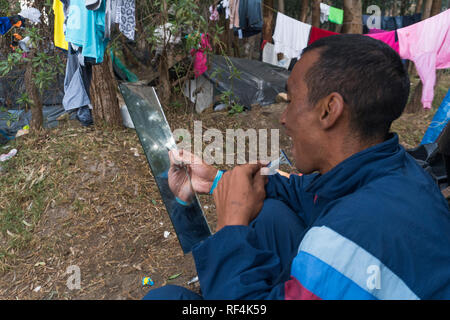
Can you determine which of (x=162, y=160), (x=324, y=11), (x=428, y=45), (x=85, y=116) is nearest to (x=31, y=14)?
(x=85, y=116)

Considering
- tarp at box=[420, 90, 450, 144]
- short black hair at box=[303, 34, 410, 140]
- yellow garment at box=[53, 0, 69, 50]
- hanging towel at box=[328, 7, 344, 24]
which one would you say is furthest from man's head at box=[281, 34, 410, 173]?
hanging towel at box=[328, 7, 344, 24]

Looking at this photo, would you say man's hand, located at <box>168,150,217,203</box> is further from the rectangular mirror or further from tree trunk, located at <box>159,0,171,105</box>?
tree trunk, located at <box>159,0,171,105</box>

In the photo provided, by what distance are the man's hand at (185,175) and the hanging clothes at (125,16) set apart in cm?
195

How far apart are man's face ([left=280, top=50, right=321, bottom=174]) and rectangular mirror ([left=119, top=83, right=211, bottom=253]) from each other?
2.47 feet

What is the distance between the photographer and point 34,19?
12.7ft

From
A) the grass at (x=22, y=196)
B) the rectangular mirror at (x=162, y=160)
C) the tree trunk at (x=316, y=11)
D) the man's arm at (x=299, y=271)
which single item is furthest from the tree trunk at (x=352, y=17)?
the man's arm at (x=299, y=271)

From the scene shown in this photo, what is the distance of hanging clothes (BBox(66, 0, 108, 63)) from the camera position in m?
3.14

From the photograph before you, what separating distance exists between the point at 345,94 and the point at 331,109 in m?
0.06

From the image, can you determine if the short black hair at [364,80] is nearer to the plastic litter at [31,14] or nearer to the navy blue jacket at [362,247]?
the navy blue jacket at [362,247]

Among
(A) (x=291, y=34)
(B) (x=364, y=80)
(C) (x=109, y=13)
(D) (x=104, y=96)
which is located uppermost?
(C) (x=109, y=13)

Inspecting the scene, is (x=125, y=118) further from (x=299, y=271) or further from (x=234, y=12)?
A: (x=299, y=271)

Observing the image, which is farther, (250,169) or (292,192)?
(292,192)

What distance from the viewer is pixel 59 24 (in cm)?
368

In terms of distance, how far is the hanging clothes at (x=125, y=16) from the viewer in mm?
3146
